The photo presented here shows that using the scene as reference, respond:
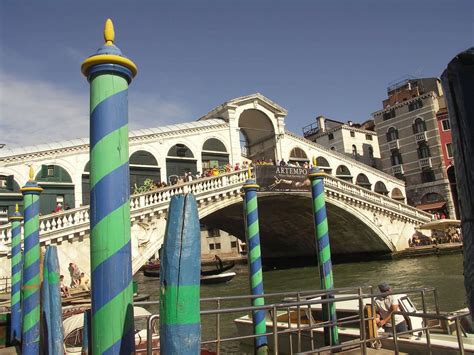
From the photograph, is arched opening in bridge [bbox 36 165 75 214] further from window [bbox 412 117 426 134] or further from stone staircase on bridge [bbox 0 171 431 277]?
window [bbox 412 117 426 134]

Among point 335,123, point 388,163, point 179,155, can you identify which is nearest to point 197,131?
point 179,155

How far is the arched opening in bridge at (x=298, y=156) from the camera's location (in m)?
21.4

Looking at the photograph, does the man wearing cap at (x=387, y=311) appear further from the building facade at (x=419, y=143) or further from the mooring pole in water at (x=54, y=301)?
the building facade at (x=419, y=143)

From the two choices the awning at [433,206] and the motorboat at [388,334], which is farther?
the awning at [433,206]

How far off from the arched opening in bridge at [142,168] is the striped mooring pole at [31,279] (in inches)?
439

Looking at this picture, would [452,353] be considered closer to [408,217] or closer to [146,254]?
[146,254]

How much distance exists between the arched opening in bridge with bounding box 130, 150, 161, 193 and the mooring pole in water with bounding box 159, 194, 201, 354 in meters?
14.9

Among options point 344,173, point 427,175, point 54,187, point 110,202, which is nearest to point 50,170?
→ point 54,187

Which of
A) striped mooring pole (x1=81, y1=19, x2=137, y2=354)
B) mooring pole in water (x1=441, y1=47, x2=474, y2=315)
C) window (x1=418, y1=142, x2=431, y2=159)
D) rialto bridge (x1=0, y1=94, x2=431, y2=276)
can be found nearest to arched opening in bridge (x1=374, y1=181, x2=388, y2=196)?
rialto bridge (x1=0, y1=94, x2=431, y2=276)

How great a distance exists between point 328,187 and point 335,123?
16670 millimetres

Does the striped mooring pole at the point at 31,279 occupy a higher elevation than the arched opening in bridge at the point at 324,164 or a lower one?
lower

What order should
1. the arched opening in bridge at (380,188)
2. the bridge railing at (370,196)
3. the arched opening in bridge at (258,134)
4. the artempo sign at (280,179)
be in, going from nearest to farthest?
the artempo sign at (280,179) → the bridge railing at (370,196) → the arched opening in bridge at (258,134) → the arched opening in bridge at (380,188)

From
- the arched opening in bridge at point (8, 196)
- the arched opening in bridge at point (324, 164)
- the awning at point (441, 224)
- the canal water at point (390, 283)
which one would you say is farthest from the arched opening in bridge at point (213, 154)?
the awning at point (441, 224)

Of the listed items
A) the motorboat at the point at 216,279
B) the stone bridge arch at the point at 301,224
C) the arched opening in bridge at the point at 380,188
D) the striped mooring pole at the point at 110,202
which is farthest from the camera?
the arched opening in bridge at the point at 380,188
